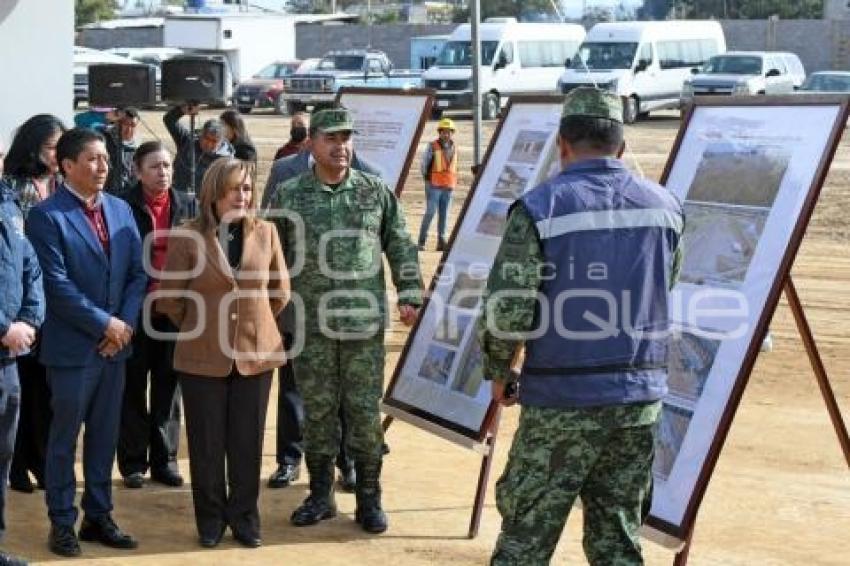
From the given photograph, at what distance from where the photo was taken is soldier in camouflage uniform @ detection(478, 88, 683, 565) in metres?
4.92

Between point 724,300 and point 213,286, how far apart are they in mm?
2302

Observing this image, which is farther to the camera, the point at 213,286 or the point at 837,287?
the point at 837,287

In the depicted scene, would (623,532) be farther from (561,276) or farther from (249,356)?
(249,356)

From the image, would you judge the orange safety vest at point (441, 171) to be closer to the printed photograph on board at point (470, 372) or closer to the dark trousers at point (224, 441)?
the printed photograph on board at point (470, 372)

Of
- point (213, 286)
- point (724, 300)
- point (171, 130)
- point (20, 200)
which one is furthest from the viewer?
point (171, 130)

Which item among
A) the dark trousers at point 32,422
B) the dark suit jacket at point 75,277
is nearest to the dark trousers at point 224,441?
the dark suit jacket at point 75,277

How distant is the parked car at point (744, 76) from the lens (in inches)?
1471

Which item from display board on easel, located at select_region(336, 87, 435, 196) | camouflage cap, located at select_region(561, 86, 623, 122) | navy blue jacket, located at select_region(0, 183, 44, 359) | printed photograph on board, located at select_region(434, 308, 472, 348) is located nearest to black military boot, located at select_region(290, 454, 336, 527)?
printed photograph on board, located at select_region(434, 308, 472, 348)

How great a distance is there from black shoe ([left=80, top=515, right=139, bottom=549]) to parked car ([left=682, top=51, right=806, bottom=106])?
103ft

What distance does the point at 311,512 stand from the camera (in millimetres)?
7609

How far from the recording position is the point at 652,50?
128 feet

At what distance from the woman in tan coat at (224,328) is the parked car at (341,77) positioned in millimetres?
33194

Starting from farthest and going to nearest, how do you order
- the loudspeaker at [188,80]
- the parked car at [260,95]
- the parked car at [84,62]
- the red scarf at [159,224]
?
1. the parked car at [260,95]
2. the parked car at [84,62]
3. the loudspeaker at [188,80]
4. the red scarf at [159,224]

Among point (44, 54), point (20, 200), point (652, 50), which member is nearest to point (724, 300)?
point (20, 200)
